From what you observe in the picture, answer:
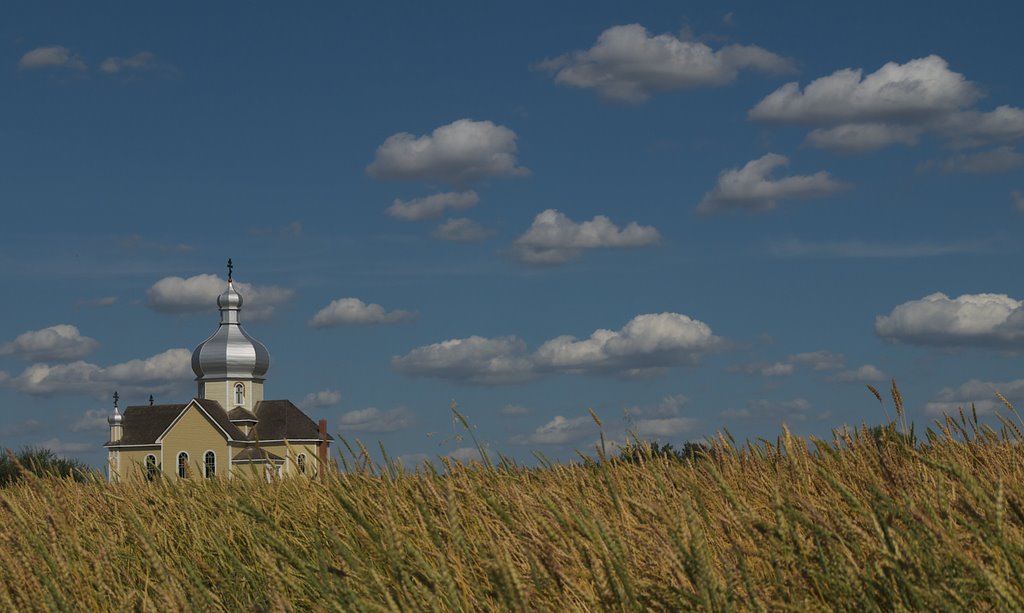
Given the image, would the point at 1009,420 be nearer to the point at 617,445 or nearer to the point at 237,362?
the point at 617,445

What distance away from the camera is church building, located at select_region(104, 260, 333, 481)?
80.5 metres

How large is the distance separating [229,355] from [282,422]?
741cm

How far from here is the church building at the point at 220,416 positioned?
80.5 meters

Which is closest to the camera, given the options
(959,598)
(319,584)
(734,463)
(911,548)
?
(959,598)

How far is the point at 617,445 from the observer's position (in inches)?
A: 272

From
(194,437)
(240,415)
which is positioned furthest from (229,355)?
(194,437)

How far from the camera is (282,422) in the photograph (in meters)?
85.4

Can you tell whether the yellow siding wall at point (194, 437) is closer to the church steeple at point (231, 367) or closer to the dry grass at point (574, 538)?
the church steeple at point (231, 367)

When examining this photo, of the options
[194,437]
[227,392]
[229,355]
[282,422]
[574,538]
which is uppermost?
[229,355]

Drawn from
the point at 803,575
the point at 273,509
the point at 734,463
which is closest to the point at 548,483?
the point at 734,463

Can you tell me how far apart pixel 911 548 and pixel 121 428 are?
87070mm

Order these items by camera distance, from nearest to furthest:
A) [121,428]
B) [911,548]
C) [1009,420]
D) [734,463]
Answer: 1. [911,548]
2. [1009,420]
3. [734,463]
4. [121,428]

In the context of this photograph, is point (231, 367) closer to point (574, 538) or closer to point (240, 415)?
point (240, 415)

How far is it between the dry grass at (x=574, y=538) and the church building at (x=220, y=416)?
70.0 metres
